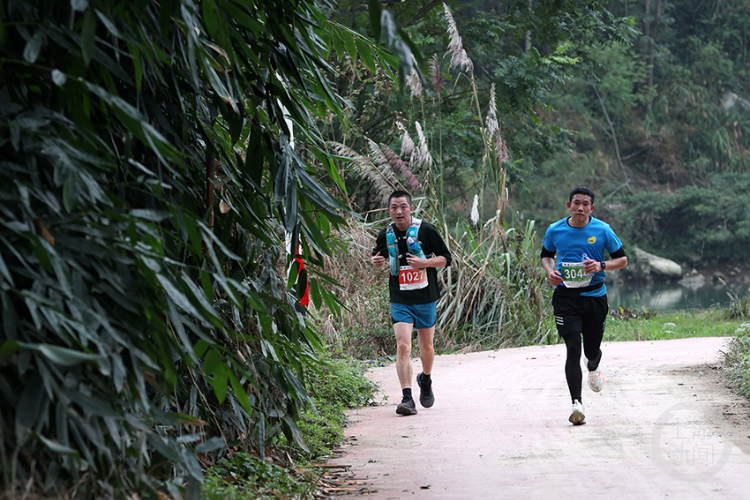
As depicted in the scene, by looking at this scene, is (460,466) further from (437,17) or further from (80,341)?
(437,17)

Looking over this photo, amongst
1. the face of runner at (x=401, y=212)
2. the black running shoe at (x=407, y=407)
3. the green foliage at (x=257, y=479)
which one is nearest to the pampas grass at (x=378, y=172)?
the face of runner at (x=401, y=212)

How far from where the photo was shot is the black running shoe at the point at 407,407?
25.0ft

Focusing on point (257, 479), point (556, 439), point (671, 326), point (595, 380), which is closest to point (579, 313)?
point (595, 380)

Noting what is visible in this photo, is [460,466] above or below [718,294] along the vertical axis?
above

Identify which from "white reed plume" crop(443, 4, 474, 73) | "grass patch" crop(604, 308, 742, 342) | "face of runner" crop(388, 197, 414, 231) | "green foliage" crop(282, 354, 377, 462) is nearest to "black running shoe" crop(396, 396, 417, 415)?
"green foliage" crop(282, 354, 377, 462)

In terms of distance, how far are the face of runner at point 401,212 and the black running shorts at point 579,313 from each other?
63.0 inches

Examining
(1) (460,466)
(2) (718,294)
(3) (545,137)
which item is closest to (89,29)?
(1) (460,466)

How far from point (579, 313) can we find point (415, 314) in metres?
1.54

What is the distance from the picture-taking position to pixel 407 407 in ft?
25.0

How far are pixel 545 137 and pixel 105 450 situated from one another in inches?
839

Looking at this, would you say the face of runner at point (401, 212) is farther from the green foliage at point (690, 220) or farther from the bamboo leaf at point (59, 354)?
the green foliage at point (690, 220)

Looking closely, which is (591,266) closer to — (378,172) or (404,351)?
(404,351)

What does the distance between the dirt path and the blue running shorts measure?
0.83 m

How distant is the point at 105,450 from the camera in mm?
2914
